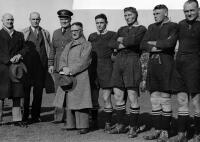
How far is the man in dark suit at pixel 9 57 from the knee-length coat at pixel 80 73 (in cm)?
80

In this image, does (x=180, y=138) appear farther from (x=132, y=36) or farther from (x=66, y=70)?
(x=66, y=70)

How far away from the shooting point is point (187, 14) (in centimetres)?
533

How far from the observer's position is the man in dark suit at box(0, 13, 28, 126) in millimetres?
6496

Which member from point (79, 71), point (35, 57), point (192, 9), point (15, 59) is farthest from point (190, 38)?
point (35, 57)

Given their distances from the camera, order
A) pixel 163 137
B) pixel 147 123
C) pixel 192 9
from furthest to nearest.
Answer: pixel 147 123, pixel 163 137, pixel 192 9

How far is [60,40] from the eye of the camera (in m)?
6.94

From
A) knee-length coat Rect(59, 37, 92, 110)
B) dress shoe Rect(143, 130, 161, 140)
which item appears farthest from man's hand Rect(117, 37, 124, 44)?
dress shoe Rect(143, 130, 161, 140)

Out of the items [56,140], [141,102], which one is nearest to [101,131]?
[56,140]

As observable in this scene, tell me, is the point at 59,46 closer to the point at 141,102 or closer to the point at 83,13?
the point at 141,102

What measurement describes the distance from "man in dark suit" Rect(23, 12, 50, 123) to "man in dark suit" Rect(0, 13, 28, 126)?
335 mm

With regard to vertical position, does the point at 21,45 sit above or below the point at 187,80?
above

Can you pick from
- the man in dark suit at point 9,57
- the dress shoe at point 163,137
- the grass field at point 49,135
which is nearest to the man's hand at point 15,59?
the man in dark suit at point 9,57

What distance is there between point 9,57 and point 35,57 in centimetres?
61

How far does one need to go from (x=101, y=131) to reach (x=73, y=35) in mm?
1461
